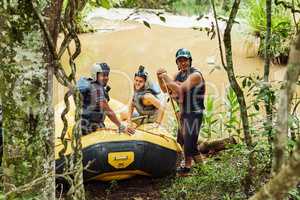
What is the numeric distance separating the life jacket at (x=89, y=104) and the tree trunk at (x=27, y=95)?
180cm

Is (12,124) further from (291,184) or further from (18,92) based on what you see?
(291,184)

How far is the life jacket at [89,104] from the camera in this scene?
13.7 feet

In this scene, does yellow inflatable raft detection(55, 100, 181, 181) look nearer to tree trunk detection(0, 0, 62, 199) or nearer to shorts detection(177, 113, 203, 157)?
shorts detection(177, 113, 203, 157)

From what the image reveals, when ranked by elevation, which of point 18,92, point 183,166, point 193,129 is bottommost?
point 183,166

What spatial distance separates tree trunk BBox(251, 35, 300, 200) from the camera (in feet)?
3.05

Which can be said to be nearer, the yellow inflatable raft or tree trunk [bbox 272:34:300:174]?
tree trunk [bbox 272:34:300:174]

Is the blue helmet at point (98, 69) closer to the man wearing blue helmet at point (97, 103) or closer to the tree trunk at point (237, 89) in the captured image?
the man wearing blue helmet at point (97, 103)

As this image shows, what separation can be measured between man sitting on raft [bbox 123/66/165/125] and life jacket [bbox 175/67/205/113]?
0.69 feet

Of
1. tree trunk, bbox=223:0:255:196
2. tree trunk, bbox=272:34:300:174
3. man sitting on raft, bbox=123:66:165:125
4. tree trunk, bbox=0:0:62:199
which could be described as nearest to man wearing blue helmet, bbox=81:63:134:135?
man sitting on raft, bbox=123:66:165:125

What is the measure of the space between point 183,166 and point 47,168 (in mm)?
2380

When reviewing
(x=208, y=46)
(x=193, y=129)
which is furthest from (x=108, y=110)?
(x=208, y=46)

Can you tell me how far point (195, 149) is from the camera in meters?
4.56

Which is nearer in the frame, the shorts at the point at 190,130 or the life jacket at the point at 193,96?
the life jacket at the point at 193,96

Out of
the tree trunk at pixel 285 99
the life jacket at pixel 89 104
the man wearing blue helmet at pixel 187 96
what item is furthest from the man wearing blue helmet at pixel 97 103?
the tree trunk at pixel 285 99
